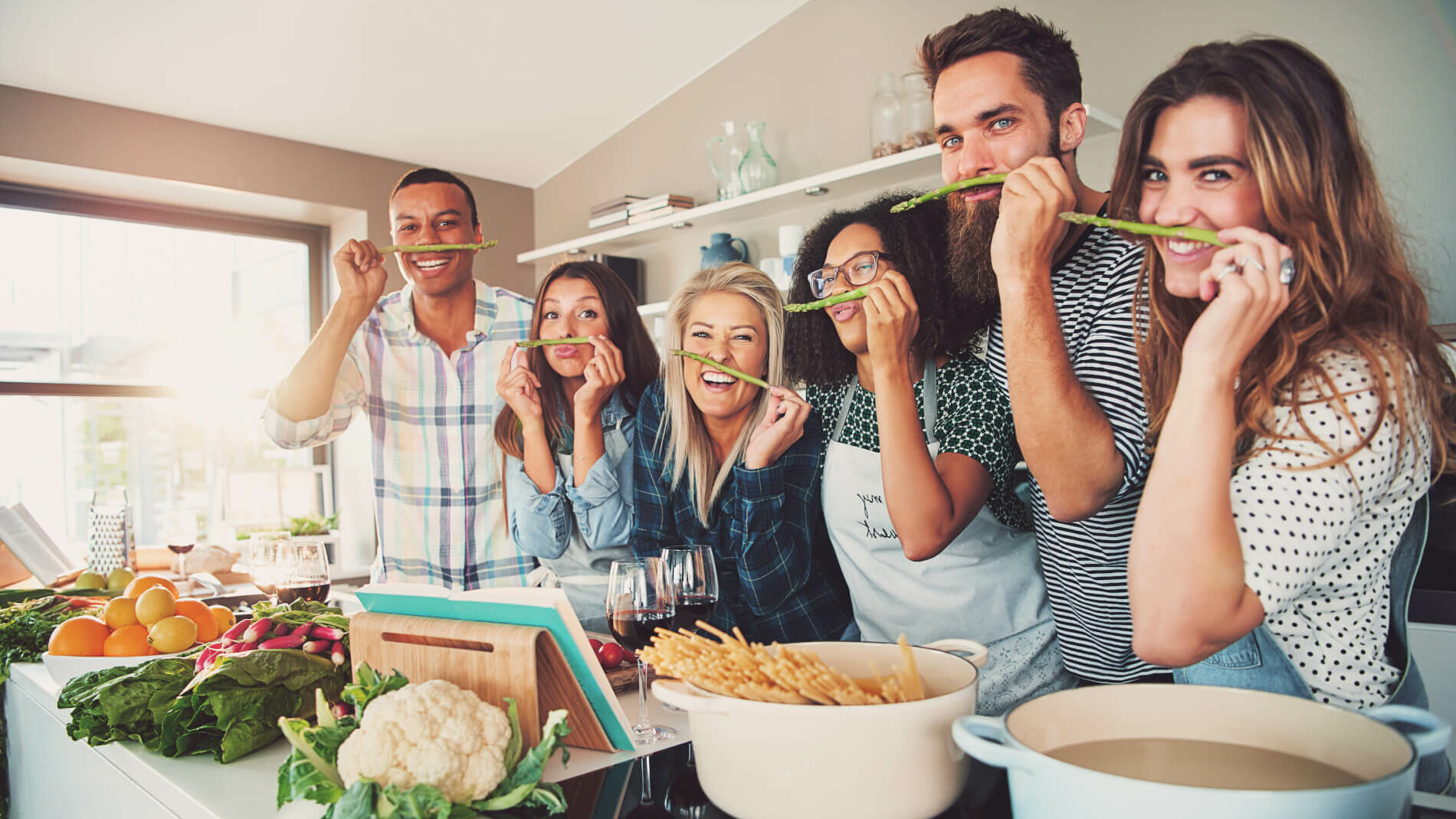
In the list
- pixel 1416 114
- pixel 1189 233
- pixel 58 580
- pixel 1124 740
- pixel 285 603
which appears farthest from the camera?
pixel 58 580

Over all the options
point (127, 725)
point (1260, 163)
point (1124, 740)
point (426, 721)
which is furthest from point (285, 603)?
point (1260, 163)

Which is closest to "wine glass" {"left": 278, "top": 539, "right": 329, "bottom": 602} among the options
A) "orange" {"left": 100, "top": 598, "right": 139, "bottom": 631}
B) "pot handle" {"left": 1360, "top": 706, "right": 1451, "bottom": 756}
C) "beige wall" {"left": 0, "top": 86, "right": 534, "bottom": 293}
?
"orange" {"left": 100, "top": 598, "right": 139, "bottom": 631}

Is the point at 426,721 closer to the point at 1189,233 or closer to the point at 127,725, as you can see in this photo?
the point at 127,725

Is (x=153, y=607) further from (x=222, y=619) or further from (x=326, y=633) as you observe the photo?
(x=326, y=633)

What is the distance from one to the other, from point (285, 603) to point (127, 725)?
0.49m

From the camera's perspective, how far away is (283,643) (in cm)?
132

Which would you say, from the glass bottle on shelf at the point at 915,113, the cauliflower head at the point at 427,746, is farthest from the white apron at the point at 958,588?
the glass bottle on shelf at the point at 915,113

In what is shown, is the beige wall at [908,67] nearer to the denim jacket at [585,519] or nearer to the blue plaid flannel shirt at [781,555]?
the blue plaid flannel shirt at [781,555]

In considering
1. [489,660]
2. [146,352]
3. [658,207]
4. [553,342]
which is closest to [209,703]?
[489,660]

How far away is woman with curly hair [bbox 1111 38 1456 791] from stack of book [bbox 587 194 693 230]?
3051 mm

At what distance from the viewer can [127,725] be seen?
1.22m

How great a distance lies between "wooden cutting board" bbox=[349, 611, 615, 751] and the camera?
3.22 ft

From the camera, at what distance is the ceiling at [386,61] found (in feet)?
10.7

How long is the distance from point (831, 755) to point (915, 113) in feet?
9.01
